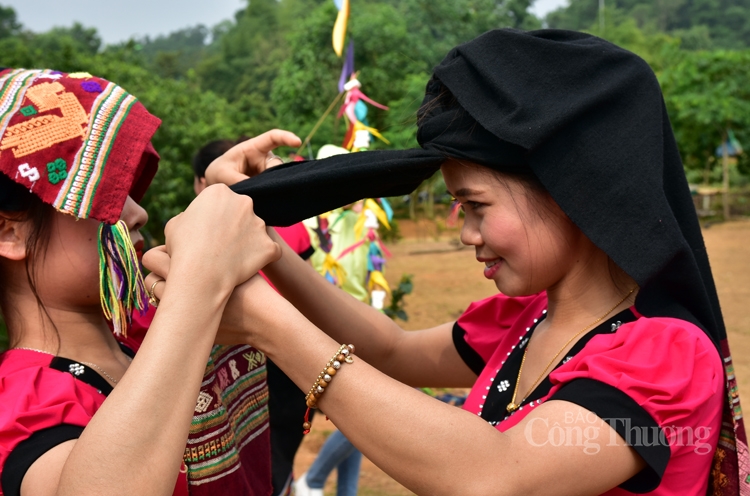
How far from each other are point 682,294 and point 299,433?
2.33m

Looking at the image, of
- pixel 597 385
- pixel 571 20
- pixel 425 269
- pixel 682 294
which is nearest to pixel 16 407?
pixel 597 385

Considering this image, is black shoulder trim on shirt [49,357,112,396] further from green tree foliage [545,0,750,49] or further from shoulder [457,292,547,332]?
green tree foliage [545,0,750,49]

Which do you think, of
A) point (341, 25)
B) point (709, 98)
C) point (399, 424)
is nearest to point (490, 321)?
point (399, 424)

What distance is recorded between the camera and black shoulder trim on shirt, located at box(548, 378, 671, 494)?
4.48 ft

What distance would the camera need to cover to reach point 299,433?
11.3 ft

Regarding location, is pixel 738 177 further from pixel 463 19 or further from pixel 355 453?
pixel 355 453

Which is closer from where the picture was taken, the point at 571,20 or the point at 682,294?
the point at 682,294

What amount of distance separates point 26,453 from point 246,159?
3.29ft

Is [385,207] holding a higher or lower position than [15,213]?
lower

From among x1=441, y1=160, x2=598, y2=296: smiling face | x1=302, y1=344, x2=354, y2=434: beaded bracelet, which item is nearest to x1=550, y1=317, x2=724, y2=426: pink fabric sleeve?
x1=441, y1=160, x2=598, y2=296: smiling face

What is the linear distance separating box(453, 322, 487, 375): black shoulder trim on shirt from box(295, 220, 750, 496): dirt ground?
362 centimetres

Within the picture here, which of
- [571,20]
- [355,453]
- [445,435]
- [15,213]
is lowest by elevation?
[571,20]

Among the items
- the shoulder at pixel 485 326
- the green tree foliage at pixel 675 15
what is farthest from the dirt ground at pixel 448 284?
the green tree foliage at pixel 675 15

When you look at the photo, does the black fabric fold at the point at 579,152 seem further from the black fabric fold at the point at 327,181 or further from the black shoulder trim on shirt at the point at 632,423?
the black shoulder trim on shirt at the point at 632,423
